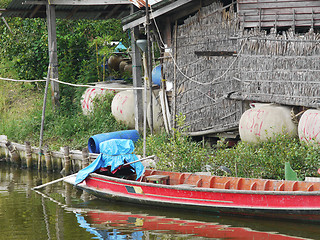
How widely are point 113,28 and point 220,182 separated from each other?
11.7 m

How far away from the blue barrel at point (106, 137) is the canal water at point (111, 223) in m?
1.62

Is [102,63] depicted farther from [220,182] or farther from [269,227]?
[269,227]

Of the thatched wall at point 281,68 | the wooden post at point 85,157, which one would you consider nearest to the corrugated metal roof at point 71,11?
the wooden post at point 85,157

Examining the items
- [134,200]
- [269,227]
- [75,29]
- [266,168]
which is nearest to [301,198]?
[269,227]

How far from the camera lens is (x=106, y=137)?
1560 cm

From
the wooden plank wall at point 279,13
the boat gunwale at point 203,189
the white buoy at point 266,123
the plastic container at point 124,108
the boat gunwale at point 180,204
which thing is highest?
the wooden plank wall at point 279,13

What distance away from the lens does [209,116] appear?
49.5 ft

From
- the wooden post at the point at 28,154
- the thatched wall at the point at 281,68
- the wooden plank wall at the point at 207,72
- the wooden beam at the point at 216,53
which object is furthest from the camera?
the wooden post at the point at 28,154

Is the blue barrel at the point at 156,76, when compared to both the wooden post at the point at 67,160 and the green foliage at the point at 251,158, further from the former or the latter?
the green foliage at the point at 251,158

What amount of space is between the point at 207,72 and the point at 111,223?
5.29 m

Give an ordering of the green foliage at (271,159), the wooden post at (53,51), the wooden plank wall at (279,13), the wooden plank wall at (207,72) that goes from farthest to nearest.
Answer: the wooden post at (53,51) < the wooden plank wall at (207,72) < the wooden plank wall at (279,13) < the green foliage at (271,159)

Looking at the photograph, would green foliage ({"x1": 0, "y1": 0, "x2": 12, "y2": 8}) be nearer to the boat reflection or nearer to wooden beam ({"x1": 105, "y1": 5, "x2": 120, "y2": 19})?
wooden beam ({"x1": 105, "y1": 5, "x2": 120, "y2": 19})

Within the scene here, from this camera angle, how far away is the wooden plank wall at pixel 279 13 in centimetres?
1274

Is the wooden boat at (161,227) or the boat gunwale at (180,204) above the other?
the boat gunwale at (180,204)
